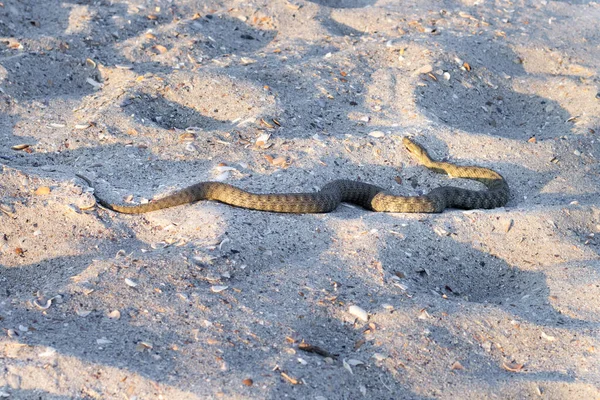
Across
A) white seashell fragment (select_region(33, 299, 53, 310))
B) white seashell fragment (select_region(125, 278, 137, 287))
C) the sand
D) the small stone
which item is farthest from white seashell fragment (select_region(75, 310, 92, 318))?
the small stone

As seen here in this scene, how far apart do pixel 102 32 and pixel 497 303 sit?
20.2 ft

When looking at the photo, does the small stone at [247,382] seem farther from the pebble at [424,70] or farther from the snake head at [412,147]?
the pebble at [424,70]

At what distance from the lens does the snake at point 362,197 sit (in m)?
6.73

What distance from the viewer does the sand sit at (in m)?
4.84

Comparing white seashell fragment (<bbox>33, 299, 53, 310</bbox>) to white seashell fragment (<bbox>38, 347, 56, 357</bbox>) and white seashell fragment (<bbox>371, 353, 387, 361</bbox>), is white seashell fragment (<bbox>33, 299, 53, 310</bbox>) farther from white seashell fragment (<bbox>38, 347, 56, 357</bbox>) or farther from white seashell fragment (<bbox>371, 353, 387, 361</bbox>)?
white seashell fragment (<bbox>371, 353, 387, 361</bbox>)

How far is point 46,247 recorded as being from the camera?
235 inches

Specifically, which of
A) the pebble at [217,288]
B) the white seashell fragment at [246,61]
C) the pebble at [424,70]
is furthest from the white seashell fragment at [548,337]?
the white seashell fragment at [246,61]

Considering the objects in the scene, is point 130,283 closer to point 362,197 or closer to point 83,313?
point 83,313

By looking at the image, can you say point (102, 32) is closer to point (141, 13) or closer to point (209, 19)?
point (141, 13)

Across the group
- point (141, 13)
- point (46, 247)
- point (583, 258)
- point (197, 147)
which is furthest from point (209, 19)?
point (583, 258)

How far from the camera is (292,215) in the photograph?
6.75m

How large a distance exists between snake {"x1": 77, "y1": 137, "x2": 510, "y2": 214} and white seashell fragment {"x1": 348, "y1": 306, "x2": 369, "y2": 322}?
1.64 meters

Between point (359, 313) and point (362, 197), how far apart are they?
7.44 ft

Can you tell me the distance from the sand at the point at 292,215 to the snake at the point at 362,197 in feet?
0.42
